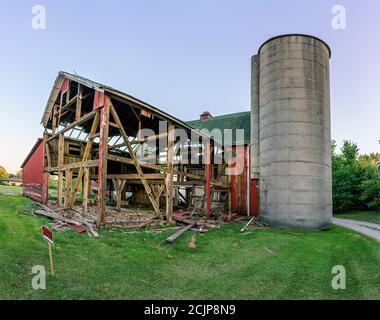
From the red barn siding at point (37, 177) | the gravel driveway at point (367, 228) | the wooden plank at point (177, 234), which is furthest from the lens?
the red barn siding at point (37, 177)

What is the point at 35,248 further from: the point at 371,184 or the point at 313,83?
the point at 371,184

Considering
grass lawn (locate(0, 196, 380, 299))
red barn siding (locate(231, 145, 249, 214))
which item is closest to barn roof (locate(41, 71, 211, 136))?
grass lawn (locate(0, 196, 380, 299))

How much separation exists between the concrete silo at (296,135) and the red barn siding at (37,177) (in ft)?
46.6

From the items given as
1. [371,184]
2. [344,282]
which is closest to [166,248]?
[344,282]

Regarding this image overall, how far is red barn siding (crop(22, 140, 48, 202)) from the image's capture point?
660 inches

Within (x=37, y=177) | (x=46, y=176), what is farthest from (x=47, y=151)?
(x=37, y=177)

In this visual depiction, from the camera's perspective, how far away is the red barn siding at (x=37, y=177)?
16.8m

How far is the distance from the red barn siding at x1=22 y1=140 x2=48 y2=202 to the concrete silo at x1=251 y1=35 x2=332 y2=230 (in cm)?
1420

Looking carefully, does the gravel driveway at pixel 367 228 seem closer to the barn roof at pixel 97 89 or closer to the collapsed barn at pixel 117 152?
the collapsed barn at pixel 117 152

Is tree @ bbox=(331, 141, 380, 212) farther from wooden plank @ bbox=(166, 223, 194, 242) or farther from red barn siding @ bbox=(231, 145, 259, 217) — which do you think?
wooden plank @ bbox=(166, 223, 194, 242)

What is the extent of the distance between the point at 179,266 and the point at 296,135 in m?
10.4


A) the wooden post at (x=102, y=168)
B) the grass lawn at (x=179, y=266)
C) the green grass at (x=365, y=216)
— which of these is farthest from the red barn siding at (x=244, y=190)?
the wooden post at (x=102, y=168)
